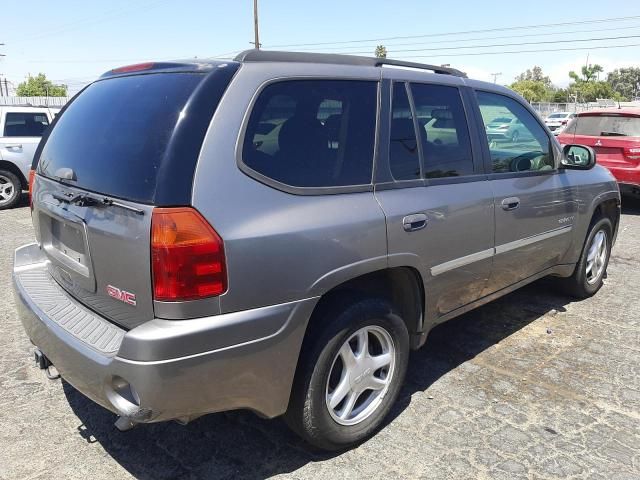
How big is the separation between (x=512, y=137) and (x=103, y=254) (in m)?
2.95

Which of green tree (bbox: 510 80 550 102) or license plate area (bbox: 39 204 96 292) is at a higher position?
green tree (bbox: 510 80 550 102)

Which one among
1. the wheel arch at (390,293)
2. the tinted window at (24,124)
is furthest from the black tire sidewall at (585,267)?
the tinted window at (24,124)

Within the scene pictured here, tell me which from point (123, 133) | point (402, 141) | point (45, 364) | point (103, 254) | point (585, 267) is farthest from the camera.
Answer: point (585, 267)

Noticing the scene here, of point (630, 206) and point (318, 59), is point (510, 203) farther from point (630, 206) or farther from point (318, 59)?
point (630, 206)

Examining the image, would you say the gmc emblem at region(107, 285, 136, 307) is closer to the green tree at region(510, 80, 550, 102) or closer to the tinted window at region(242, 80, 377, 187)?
the tinted window at region(242, 80, 377, 187)

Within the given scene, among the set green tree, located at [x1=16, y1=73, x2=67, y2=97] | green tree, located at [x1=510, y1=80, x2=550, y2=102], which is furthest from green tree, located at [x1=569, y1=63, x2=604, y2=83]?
green tree, located at [x1=16, y1=73, x2=67, y2=97]

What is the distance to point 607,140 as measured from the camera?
8.97 metres

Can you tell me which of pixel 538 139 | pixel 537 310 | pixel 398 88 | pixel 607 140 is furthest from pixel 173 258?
pixel 607 140

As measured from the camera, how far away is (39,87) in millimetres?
82438

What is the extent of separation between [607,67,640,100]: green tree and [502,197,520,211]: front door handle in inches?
5134

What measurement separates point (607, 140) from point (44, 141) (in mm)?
8753

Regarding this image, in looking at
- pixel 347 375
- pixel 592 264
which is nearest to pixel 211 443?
pixel 347 375

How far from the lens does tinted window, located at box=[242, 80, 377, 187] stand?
7.54ft

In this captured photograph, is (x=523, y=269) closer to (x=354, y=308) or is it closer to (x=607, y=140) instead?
(x=354, y=308)
